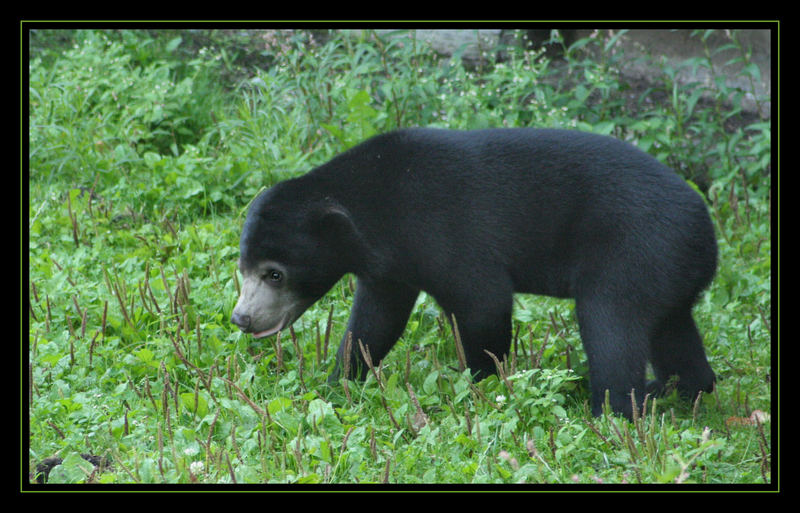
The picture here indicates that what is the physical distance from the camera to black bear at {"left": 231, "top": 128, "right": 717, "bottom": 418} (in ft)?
15.3

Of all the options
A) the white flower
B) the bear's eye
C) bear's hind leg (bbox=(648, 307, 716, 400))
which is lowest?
the white flower

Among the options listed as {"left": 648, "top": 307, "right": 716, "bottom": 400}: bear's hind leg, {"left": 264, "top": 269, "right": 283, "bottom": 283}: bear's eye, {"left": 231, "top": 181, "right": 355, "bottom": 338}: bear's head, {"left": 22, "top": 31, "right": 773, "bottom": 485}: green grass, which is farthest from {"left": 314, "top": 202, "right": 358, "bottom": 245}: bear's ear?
{"left": 648, "top": 307, "right": 716, "bottom": 400}: bear's hind leg

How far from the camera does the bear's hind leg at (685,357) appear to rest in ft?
16.7

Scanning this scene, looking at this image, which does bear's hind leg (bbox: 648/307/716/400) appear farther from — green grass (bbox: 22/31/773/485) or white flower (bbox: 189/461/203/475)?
white flower (bbox: 189/461/203/475)

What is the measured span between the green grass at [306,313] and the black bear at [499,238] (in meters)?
0.28

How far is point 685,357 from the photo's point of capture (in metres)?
5.10

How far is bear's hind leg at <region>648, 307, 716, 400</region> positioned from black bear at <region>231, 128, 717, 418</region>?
83 millimetres

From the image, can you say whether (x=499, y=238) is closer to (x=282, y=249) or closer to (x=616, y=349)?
(x=616, y=349)

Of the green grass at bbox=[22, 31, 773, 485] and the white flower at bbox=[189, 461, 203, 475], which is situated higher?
the green grass at bbox=[22, 31, 773, 485]

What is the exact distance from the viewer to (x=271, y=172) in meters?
7.33

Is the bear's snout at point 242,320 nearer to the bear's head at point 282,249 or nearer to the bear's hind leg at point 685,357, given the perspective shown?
the bear's head at point 282,249

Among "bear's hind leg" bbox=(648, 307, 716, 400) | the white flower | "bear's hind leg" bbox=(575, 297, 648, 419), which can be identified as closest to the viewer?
the white flower

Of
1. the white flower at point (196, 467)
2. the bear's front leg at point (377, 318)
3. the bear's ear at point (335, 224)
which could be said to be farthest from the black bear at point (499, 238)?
the white flower at point (196, 467)

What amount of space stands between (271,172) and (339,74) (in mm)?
1308
